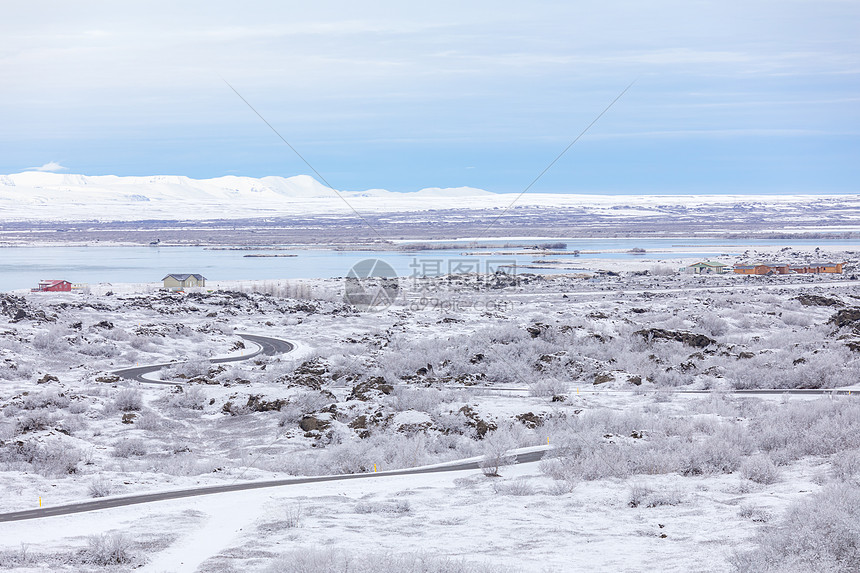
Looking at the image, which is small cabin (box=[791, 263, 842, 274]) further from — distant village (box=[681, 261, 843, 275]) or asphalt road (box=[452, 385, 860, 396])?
asphalt road (box=[452, 385, 860, 396])

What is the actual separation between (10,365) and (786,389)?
2559 cm

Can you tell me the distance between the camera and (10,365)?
91.4ft

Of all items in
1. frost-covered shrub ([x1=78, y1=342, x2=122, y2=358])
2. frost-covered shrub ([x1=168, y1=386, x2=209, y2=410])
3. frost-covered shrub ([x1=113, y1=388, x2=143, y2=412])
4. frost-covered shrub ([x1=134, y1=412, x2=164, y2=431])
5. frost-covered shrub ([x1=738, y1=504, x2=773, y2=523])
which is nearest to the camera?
frost-covered shrub ([x1=738, y1=504, x2=773, y2=523])

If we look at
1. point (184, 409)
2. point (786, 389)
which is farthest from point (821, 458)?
point (184, 409)

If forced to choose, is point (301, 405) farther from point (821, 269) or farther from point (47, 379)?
point (821, 269)

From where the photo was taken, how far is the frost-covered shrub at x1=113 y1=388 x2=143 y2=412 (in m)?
22.5

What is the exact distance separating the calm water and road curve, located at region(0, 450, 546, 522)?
71.4 meters

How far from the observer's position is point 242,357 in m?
35.8

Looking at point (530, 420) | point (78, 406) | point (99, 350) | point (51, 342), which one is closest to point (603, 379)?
point (530, 420)

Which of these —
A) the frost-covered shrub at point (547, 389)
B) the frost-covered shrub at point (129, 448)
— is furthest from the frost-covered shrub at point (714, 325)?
the frost-covered shrub at point (129, 448)

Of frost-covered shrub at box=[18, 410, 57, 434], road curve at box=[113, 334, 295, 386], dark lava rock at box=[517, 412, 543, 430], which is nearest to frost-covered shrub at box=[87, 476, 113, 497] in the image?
frost-covered shrub at box=[18, 410, 57, 434]

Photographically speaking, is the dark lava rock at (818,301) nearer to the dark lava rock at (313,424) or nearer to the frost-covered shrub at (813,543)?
the dark lava rock at (313,424)

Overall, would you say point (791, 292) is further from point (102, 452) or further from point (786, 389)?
point (102, 452)

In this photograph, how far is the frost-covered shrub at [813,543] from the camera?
8102 mm
